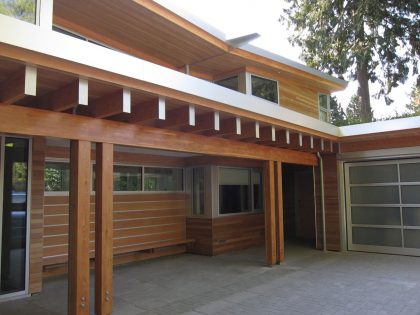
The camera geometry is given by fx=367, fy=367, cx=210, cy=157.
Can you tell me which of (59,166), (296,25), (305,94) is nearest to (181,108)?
(59,166)

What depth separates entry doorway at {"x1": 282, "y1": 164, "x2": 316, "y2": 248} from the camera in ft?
38.0

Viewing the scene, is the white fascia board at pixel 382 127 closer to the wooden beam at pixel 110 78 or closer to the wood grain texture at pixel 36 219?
the wooden beam at pixel 110 78

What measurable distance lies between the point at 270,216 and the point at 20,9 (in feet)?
18.3

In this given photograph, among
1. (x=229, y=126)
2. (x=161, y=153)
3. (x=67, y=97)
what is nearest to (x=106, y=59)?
(x=67, y=97)

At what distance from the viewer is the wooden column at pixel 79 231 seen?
13.1 ft

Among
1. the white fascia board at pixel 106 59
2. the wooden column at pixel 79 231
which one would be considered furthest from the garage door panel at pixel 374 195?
the wooden column at pixel 79 231

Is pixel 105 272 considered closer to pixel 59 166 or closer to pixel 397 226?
pixel 59 166

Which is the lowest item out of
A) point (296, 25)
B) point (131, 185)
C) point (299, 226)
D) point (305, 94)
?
point (299, 226)

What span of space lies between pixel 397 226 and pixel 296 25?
35.1ft

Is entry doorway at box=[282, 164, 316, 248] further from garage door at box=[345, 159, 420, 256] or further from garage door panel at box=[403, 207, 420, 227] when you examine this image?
garage door panel at box=[403, 207, 420, 227]

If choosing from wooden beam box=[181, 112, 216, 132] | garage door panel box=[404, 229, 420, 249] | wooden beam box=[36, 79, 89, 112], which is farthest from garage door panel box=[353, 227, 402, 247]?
wooden beam box=[36, 79, 89, 112]

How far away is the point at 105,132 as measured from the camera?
436 cm

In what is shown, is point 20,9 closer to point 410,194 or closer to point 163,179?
point 163,179

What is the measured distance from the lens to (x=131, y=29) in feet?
21.1
